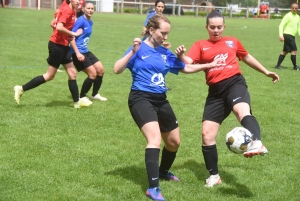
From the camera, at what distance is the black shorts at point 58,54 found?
31.9ft

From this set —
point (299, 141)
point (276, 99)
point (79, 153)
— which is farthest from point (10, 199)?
point (276, 99)

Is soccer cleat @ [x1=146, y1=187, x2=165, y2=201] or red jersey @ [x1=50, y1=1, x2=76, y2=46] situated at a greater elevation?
red jersey @ [x1=50, y1=1, x2=76, y2=46]

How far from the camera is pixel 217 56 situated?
617 centimetres

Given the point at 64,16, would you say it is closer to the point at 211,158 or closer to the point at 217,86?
the point at 217,86

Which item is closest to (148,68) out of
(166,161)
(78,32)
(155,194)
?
(166,161)

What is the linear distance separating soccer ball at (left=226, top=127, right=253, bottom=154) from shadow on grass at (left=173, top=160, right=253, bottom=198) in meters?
0.66

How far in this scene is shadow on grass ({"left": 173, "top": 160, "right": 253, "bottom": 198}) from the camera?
18.9 feet

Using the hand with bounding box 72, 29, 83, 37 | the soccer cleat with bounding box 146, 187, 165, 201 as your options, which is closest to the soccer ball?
the soccer cleat with bounding box 146, 187, 165, 201

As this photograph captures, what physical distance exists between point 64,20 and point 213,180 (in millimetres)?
4835

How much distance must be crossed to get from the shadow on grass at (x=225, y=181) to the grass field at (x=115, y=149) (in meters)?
0.01

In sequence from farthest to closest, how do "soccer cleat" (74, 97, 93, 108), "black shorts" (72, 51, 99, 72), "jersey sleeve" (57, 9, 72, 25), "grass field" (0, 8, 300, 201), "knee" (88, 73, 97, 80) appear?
"knee" (88, 73, 97, 80), "black shorts" (72, 51, 99, 72), "soccer cleat" (74, 97, 93, 108), "jersey sleeve" (57, 9, 72, 25), "grass field" (0, 8, 300, 201)

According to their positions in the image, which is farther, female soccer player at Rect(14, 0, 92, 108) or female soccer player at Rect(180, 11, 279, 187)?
female soccer player at Rect(14, 0, 92, 108)

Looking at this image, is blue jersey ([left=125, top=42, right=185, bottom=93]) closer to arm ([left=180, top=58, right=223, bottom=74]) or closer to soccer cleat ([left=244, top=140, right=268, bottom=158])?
arm ([left=180, top=58, right=223, bottom=74])

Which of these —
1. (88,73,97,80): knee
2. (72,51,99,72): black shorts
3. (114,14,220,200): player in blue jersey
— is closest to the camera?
(114,14,220,200): player in blue jersey
